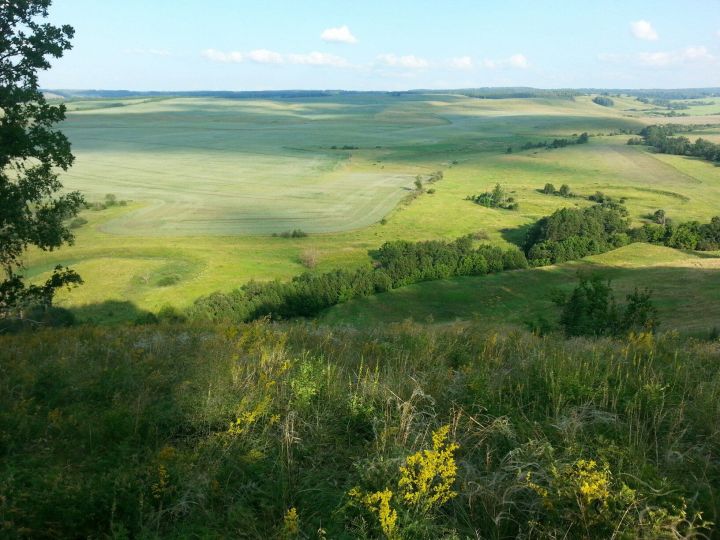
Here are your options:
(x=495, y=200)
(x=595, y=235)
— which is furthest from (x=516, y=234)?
(x=495, y=200)

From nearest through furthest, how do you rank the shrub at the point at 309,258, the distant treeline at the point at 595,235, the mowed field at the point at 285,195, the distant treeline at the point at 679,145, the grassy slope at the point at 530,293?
the grassy slope at the point at 530,293, the mowed field at the point at 285,195, the shrub at the point at 309,258, the distant treeline at the point at 595,235, the distant treeline at the point at 679,145

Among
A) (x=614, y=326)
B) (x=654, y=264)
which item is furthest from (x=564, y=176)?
(x=614, y=326)

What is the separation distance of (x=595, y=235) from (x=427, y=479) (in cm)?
7246

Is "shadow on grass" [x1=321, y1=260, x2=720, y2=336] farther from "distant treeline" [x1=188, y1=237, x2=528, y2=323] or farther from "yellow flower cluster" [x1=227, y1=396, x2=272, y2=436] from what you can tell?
"yellow flower cluster" [x1=227, y1=396, x2=272, y2=436]

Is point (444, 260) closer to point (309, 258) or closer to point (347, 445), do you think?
point (309, 258)

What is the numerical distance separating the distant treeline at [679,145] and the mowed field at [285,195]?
22.5 feet

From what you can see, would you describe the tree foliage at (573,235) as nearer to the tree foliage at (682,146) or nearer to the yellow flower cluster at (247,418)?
the yellow flower cluster at (247,418)

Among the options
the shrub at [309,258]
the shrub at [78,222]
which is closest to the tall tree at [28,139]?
the shrub at [309,258]

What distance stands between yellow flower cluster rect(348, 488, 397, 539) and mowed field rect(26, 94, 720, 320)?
41.8 metres

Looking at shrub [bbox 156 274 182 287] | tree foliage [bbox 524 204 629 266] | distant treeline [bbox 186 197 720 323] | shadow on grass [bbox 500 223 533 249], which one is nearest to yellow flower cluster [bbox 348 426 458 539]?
distant treeline [bbox 186 197 720 323]

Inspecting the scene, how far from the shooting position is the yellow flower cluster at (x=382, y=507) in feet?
11.1

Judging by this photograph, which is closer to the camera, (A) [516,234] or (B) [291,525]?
(B) [291,525]

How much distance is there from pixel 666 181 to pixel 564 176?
20.5 m

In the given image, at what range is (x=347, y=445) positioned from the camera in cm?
482
